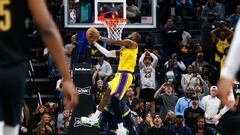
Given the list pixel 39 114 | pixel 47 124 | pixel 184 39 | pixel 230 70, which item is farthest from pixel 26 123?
pixel 230 70

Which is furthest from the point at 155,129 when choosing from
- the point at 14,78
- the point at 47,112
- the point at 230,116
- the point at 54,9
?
the point at 14,78

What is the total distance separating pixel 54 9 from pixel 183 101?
19.4ft

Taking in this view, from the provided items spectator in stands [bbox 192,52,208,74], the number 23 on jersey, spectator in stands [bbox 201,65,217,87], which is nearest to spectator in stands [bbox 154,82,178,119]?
spectator in stands [bbox 201,65,217,87]

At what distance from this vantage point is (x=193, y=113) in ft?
52.1

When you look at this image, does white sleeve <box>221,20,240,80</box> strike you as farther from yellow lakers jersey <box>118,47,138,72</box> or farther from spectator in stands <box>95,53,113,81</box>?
spectator in stands <box>95,53,113,81</box>

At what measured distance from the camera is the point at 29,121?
52.6 feet

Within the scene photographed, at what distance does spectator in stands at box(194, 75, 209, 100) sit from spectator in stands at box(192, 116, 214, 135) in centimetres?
130

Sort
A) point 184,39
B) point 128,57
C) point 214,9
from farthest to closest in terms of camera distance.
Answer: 1. point 214,9
2. point 184,39
3. point 128,57

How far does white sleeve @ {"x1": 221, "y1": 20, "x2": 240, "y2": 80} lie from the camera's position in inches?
167

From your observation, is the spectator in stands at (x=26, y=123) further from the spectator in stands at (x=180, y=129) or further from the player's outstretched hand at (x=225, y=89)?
the player's outstretched hand at (x=225, y=89)

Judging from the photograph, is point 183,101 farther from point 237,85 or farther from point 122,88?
point 122,88

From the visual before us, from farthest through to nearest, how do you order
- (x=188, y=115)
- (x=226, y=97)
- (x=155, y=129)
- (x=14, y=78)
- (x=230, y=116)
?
(x=188, y=115) → (x=155, y=129) → (x=230, y=116) → (x=226, y=97) → (x=14, y=78)

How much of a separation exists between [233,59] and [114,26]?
34.4ft

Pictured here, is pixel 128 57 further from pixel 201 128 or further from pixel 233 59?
pixel 233 59
